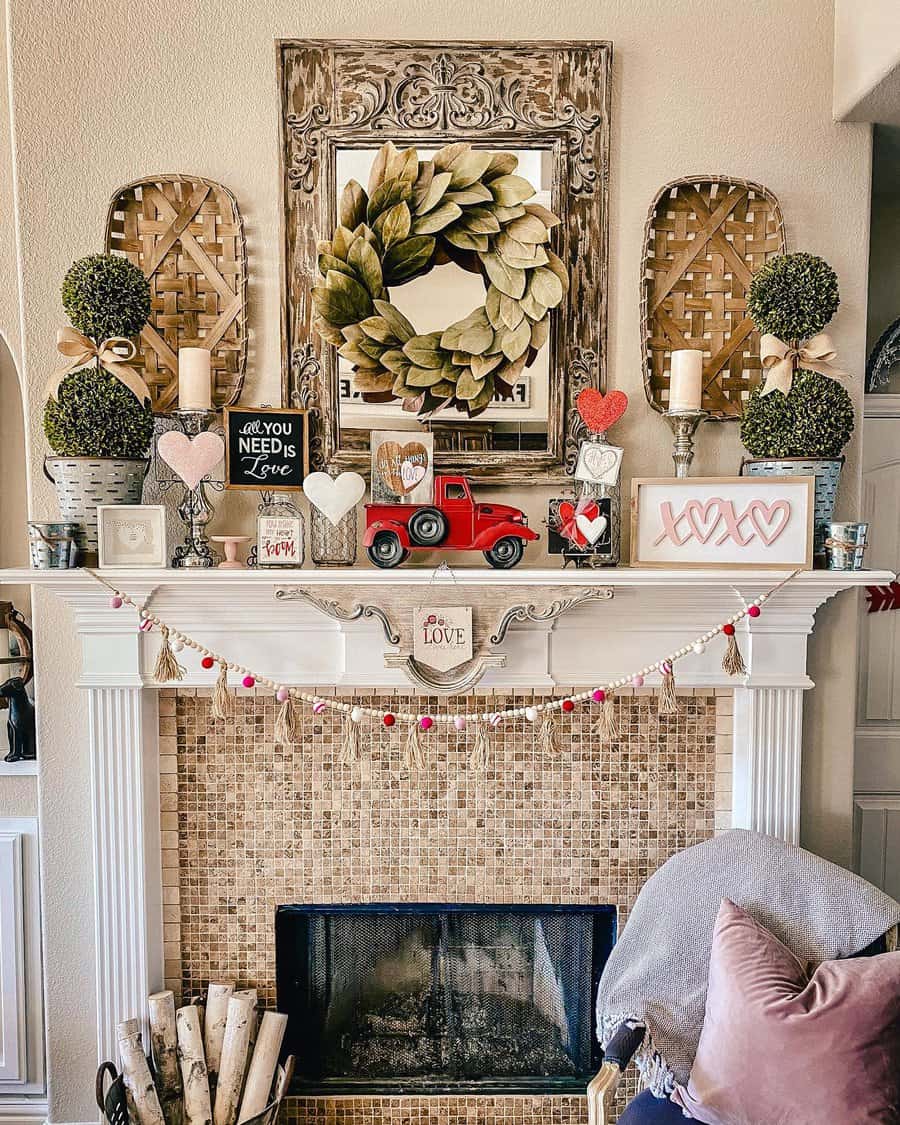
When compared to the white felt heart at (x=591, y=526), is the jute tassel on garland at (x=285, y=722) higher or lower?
lower

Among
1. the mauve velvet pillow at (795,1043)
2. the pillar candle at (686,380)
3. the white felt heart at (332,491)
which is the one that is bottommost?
the mauve velvet pillow at (795,1043)

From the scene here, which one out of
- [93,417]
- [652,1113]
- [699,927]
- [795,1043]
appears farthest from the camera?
[93,417]

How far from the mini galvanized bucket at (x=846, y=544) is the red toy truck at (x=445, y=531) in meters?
0.66

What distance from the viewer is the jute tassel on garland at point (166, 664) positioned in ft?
5.84

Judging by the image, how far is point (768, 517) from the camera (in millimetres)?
1753

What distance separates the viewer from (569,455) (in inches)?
75.3

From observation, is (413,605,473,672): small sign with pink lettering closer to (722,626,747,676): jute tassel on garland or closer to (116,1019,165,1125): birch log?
(722,626,747,676): jute tassel on garland

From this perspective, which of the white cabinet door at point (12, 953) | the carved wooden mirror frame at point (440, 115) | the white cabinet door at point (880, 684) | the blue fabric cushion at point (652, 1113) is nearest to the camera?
the blue fabric cushion at point (652, 1113)

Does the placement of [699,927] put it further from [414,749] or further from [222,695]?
[222,695]

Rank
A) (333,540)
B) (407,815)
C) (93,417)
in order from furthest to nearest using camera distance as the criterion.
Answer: (407,815) → (333,540) → (93,417)

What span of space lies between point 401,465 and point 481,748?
0.67 metres

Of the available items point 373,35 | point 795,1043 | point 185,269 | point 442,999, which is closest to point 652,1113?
point 795,1043

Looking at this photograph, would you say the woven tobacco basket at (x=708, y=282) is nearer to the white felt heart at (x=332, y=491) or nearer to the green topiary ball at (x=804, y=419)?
the green topiary ball at (x=804, y=419)

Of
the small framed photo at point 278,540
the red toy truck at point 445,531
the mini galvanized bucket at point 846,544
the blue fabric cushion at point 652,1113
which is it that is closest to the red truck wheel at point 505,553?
the red toy truck at point 445,531
